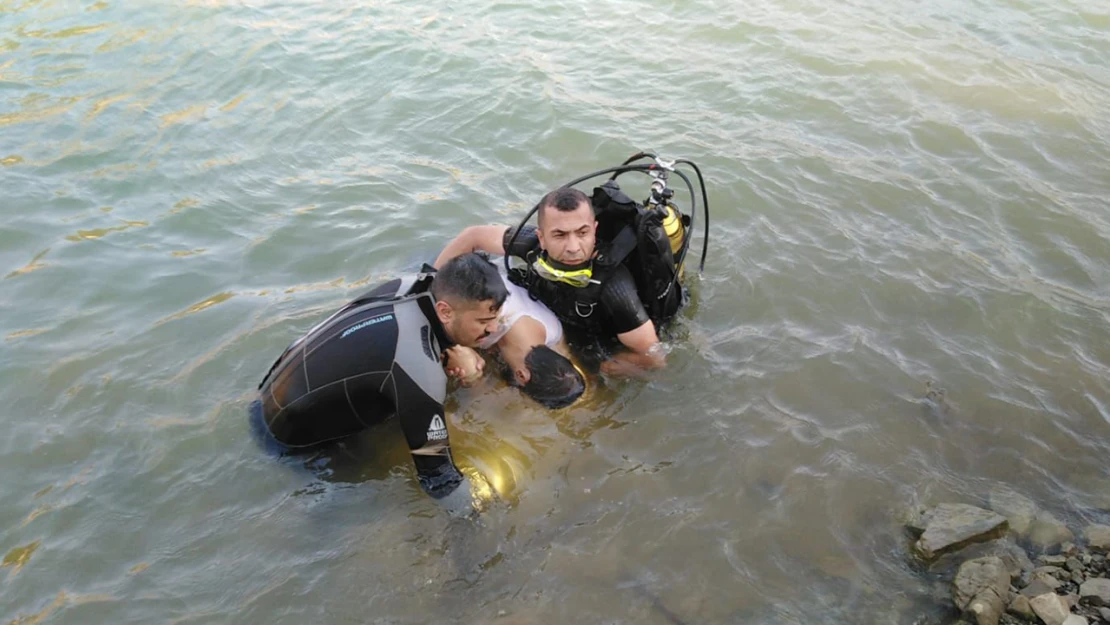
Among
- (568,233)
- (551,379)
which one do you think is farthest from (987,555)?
(568,233)

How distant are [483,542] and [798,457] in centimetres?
179

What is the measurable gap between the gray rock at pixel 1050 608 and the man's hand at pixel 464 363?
2.80 meters

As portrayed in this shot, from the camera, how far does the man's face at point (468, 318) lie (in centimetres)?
377

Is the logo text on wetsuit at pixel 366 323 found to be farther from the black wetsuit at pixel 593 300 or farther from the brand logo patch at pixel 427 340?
the black wetsuit at pixel 593 300

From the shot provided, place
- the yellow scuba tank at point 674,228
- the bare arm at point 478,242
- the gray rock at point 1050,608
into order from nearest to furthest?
the gray rock at point 1050,608
the yellow scuba tank at point 674,228
the bare arm at point 478,242

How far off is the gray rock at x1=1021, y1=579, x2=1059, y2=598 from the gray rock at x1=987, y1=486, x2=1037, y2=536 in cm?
43

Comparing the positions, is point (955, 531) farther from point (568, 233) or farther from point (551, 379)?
point (568, 233)

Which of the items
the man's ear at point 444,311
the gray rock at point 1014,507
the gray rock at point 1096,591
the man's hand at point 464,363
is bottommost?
the gray rock at point 1014,507

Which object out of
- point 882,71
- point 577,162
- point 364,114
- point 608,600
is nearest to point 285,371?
point 608,600

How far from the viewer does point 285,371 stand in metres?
3.97

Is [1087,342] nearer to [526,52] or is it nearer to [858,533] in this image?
[858,533]

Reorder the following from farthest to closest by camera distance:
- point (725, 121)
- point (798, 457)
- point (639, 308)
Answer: point (725, 121) < point (639, 308) < point (798, 457)

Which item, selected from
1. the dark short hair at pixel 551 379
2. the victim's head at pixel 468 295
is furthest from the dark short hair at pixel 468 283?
the dark short hair at pixel 551 379

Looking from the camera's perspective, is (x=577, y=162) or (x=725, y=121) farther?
(x=725, y=121)
